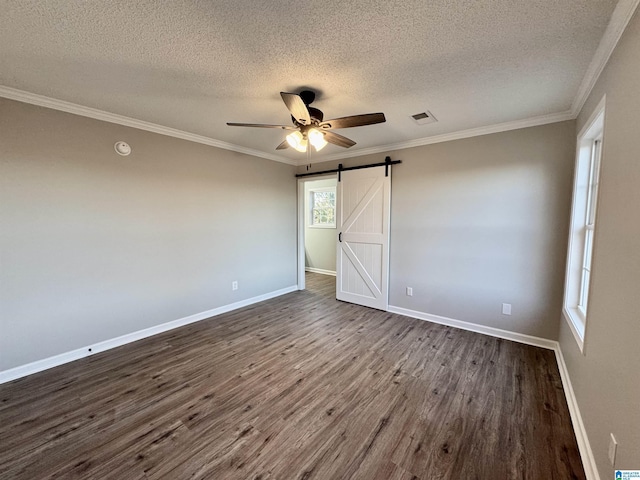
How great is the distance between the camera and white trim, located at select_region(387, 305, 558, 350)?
2952 millimetres

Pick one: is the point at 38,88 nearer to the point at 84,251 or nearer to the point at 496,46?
the point at 84,251

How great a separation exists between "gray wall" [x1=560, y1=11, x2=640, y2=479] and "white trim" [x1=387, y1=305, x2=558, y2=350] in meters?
1.35

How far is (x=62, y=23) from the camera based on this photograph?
1523 mm

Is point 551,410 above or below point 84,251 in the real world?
below

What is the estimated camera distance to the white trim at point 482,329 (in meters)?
2.95

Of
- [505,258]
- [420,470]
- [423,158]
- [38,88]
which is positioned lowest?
[420,470]

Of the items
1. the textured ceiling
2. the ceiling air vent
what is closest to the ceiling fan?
the textured ceiling

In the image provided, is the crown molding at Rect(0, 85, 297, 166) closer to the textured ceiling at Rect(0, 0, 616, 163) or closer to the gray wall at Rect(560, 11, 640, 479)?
the textured ceiling at Rect(0, 0, 616, 163)

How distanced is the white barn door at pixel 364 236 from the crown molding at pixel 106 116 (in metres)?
1.80

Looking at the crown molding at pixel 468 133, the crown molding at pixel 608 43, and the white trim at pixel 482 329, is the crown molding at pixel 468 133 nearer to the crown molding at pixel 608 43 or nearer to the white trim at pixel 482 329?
the crown molding at pixel 608 43

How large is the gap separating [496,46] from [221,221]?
3.59 m

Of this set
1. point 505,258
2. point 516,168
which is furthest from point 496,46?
point 505,258

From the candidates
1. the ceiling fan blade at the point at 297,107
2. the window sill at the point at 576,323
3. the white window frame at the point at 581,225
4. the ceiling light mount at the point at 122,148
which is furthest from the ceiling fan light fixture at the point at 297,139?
the window sill at the point at 576,323

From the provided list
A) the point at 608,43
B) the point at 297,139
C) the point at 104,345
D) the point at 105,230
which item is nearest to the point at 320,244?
the point at 297,139
